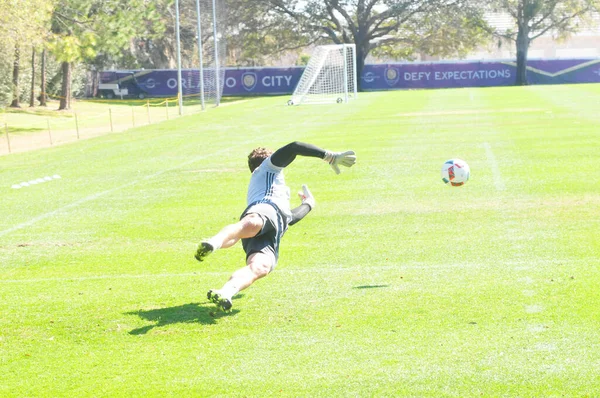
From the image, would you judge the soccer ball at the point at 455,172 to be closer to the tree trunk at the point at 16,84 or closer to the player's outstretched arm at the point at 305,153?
the player's outstretched arm at the point at 305,153

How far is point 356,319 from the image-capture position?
7.43 m

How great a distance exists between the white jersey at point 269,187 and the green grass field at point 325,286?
3.01ft

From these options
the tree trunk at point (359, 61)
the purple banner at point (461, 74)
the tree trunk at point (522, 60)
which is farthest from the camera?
the purple banner at point (461, 74)

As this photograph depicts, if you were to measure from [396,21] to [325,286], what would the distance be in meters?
68.5

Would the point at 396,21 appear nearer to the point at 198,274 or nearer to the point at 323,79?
the point at 323,79

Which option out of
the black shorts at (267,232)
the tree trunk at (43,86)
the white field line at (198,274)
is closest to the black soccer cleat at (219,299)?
the black shorts at (267,232)

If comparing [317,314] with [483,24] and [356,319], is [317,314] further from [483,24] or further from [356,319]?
[483,24]

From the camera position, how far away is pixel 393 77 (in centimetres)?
7444

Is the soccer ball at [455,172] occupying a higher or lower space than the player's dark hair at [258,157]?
lower

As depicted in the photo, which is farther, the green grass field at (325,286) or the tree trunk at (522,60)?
the tree trunk at (522,60)

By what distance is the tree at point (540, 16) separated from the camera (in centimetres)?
7481

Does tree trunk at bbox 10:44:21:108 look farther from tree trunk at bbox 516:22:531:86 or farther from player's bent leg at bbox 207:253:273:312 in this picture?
player's bent leg at bbox 207:253:273:312

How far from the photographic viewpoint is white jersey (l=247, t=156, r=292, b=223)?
27.0 feet

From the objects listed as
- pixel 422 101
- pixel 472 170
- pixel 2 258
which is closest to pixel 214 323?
pixel 2 258
